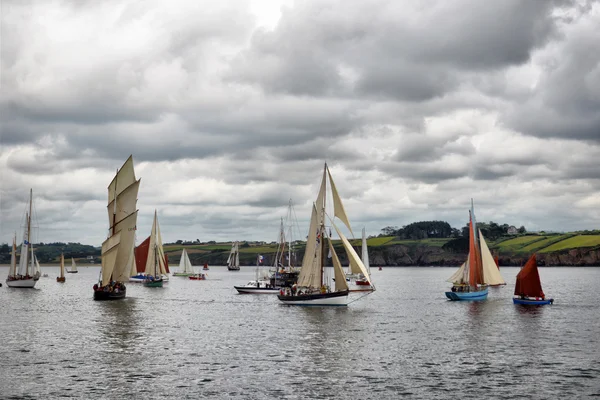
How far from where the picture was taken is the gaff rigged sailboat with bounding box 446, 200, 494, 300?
4353 inches

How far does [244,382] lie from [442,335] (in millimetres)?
30443

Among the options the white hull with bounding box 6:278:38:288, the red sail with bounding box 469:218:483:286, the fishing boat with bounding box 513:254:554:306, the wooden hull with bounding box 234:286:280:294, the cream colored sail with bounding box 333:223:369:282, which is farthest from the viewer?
the white hull with bounding box 6:278:38:288

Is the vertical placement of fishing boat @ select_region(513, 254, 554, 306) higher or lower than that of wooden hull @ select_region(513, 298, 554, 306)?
higher

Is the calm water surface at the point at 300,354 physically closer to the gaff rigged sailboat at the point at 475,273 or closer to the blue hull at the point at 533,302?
the blue hull at the point at 533,302

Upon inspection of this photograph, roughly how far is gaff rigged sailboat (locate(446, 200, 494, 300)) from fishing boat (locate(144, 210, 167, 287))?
78.6m

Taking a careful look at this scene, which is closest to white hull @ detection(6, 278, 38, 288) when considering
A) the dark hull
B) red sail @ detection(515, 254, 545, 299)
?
the dark hull

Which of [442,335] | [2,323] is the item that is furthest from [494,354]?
[2,323]

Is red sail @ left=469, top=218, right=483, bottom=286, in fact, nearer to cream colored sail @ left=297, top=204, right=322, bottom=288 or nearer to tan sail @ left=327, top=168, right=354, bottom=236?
cream colored sail @ left=297, top=204, right=322, bottom=288

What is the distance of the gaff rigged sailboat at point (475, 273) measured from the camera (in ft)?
363

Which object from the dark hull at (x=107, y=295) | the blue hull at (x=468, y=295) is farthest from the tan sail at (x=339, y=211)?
the dark hull at (x=107, y=295)

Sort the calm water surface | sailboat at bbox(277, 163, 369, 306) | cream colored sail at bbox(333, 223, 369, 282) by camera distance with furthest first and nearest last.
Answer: sailboat at bbox(277, 163, 369, 306)
cream colored sail at bbox(333, 223, 369, 282)
the calm water surface

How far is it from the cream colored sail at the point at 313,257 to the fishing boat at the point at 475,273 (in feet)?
95.8

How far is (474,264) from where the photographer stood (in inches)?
4333

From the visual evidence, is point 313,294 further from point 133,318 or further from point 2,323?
point 2,323
